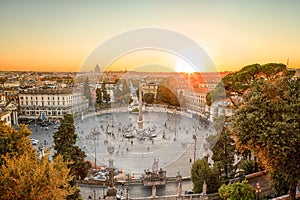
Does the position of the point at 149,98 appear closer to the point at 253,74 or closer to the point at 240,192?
the point at 253,74

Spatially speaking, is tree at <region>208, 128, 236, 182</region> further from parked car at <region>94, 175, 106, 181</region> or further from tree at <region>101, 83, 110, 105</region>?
tree at <region>101, 83, 110, 105</region>

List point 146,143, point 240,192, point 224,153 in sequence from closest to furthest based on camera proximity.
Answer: point 240,192 → point 224,153 → point 146,143

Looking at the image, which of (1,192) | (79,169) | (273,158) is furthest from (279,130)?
(79,169)

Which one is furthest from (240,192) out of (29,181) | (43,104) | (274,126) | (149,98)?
(149,98)

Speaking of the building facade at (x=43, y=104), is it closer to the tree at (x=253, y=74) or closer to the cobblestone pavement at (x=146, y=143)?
the cobblestone pavement at (x=146, y=143)

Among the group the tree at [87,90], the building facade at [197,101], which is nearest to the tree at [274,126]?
the building facade at [197,101]

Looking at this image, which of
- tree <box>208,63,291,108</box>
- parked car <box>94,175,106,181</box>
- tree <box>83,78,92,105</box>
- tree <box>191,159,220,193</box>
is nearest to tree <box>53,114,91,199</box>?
parked car <box>94,175,106,181</box>
